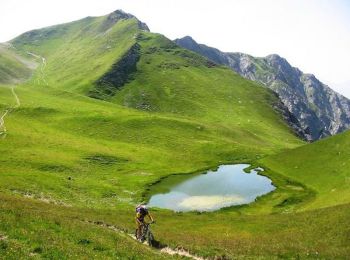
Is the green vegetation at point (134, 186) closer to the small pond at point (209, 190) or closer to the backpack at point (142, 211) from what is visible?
the backpack at point (142, 211)

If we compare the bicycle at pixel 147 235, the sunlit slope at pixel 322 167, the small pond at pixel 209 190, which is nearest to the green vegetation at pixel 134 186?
the sunlit slope at pixel 322 167

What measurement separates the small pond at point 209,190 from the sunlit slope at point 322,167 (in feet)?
23.8

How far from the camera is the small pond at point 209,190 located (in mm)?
84250

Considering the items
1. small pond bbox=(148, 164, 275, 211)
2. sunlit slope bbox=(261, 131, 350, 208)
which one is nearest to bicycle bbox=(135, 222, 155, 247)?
small pond bbox=(148, 164, 275, 211)

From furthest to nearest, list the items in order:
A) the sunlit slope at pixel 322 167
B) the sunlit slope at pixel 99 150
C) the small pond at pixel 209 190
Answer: the sunlit slope at pixel 99 150 → the small pond at pixel 209 190 → the sunlit slope at pixel 322 167

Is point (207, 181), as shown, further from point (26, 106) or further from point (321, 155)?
point (26, 106)

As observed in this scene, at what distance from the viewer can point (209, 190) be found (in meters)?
95.7

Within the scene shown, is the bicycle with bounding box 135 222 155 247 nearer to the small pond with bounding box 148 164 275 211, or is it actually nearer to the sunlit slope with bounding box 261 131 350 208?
the small pond with bounding box 148 164 275 211

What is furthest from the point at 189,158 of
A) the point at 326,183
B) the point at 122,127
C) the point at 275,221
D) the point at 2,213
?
the point at 2,213

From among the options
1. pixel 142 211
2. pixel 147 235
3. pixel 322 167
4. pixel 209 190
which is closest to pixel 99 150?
pixel 209 190

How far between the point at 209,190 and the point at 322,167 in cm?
2695

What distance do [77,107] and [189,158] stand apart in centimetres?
7906

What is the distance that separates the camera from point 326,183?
91250mm

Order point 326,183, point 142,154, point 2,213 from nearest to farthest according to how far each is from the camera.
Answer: point 2,213
point 326,183
point 142,154
